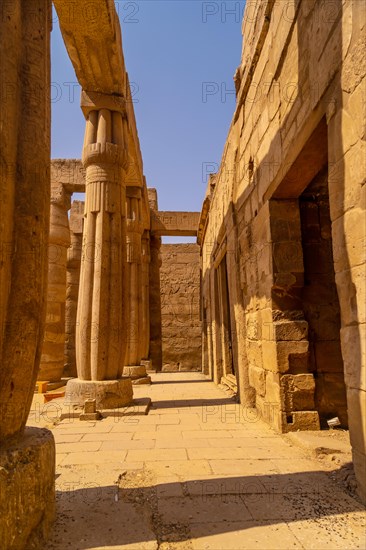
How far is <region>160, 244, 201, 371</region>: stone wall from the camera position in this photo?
16.0 m

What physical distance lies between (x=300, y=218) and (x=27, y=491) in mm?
3726

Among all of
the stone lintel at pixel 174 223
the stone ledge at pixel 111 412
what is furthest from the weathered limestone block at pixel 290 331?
the stone lintel at pixel 174 223

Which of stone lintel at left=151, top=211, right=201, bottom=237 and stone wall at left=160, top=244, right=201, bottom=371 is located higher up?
stone lintel at left=151, top=211, right=201, bottom=237

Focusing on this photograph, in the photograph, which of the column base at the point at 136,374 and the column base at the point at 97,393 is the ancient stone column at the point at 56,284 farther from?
Answer: the column base at the point at 97,393

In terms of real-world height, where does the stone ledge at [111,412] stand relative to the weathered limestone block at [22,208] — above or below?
below

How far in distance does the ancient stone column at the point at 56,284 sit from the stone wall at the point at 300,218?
5748mm

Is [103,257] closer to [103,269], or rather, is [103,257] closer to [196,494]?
[103,269]

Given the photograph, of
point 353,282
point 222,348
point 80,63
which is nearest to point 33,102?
point 353,282

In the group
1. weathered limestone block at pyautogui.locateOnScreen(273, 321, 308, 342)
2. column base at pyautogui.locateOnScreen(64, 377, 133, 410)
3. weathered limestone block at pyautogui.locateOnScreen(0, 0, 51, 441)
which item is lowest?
column base at pyautogui.locateOnScreen(64, 377, 133, 410)

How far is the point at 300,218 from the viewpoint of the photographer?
4.38 meters

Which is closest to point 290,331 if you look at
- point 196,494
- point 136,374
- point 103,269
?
point 196,494

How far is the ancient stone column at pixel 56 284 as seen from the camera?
10008 millimetres

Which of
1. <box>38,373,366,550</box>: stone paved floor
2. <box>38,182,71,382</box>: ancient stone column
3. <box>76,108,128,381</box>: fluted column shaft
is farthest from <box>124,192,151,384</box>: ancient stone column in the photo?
<box>38,373,366,550</box>: stone paved floor

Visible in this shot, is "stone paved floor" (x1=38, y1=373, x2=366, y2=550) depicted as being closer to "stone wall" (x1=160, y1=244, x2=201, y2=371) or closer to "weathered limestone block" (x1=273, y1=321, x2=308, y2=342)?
"weathered limestone block" (x1=273, y1=321, x2=308, y2=342)
